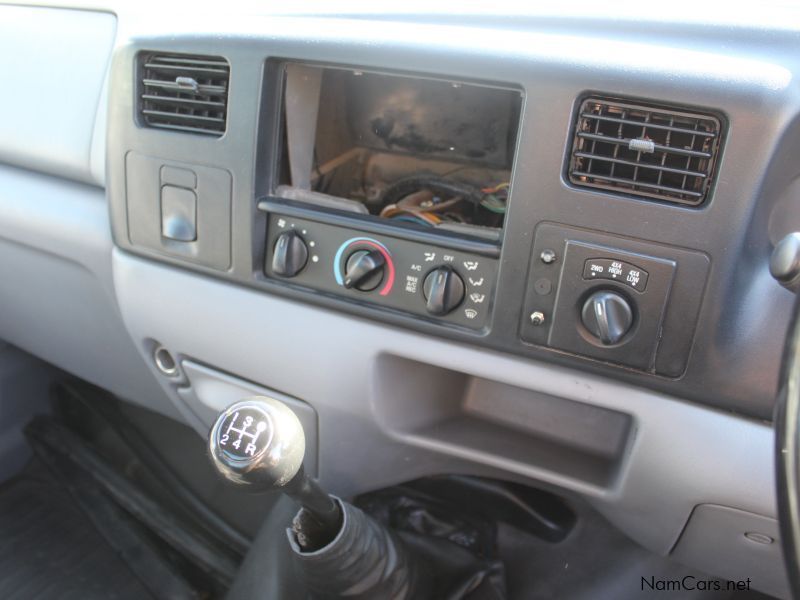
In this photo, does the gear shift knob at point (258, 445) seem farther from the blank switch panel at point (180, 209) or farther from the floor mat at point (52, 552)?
the floor mat at point (52, 552)

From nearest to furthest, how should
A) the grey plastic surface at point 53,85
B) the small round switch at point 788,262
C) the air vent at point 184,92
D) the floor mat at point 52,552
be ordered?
the small round switch at point 788,262
the air vent at point 184,92
the grey plastic surface at point 53,85
the floor mat at point 52,552

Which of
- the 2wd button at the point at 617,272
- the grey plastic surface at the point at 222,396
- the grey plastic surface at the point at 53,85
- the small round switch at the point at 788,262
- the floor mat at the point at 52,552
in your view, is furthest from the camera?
the floor mat at the point at 52,552

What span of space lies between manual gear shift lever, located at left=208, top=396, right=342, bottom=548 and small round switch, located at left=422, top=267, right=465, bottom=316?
0.21m

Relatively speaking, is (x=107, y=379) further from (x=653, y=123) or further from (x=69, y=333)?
(x=653, y=123)

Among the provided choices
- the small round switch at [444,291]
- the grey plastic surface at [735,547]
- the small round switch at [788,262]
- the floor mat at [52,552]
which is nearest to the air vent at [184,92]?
the small round switch at [444,291]

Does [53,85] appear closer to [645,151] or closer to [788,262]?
[645,151]

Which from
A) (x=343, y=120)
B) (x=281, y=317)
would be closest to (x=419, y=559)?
(x=281, y=317)

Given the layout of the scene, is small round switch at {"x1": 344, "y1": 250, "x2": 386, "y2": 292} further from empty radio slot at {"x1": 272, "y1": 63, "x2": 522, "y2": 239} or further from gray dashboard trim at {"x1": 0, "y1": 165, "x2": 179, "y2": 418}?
gray dashboard trim at {"x1": 0, "y1": 165, "x2": 179, "y2": 418}

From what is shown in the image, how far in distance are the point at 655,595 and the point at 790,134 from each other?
0.75 m

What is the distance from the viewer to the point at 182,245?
1042 millimetres

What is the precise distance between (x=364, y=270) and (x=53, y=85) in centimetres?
71

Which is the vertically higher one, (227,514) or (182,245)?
(182,245)

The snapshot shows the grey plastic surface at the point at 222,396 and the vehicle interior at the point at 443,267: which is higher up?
the vehicle interior at the point at 443,267

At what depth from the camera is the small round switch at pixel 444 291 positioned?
0.85 meters
